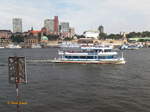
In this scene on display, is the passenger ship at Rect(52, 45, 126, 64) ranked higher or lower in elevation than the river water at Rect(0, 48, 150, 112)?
higher

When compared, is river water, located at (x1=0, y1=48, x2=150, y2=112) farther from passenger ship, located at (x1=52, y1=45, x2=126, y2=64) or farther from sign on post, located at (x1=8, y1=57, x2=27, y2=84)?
passenger ship, located at (x1=52, y1=45, x2=126, y2=64)

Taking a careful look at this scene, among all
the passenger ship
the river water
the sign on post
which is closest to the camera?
the sign on post

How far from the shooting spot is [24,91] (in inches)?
1308

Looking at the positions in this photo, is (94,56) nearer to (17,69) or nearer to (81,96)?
(81,96)

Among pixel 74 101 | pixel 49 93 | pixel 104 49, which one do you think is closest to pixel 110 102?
pixel 74 101

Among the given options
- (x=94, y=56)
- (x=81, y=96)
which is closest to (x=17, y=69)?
(x=81, y=96)

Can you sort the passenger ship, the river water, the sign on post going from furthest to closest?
the passenger ship → the river water → the sign on post

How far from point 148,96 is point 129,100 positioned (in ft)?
12.7

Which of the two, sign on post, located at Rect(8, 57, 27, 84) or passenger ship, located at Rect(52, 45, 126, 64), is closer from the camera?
sign on post, located at Rect(8, 57, 27, 84)

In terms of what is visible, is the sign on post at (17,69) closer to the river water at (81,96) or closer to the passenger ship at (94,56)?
the river water at (81,96)

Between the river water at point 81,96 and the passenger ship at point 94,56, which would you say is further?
the passenger ship at point 94,56

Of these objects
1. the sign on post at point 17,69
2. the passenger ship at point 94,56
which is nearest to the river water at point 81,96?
the sign on post at point 17,69

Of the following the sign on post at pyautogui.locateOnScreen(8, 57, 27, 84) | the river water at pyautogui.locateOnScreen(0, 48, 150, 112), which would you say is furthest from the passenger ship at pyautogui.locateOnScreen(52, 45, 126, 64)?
the sign on post at pyautogui.locateOnScreen(8, 57, 27, 84)

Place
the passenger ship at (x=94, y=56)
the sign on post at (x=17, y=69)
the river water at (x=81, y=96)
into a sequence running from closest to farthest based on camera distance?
the sign on post at (x=17, y=69)
the river water at (x=81, y=96)
the passenger ship at (x=94, y=56)
